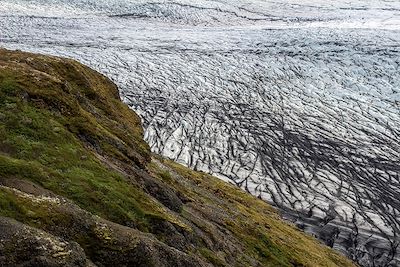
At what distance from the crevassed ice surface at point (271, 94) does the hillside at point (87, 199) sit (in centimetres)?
1662

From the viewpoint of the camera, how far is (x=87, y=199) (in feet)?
44.0

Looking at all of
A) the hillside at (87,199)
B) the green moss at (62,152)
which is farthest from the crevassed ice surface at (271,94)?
the green moss at (62,152)

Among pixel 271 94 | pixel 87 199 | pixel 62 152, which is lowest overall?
pixel 87 199

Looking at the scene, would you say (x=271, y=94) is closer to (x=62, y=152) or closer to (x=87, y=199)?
(x=62, y=152)

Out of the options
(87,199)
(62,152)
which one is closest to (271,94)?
(62,152)

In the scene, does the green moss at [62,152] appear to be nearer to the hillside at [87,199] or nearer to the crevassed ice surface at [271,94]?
the hillside at [87,199]

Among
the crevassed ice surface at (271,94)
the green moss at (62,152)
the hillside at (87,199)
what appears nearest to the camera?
the hillside at (87,199)

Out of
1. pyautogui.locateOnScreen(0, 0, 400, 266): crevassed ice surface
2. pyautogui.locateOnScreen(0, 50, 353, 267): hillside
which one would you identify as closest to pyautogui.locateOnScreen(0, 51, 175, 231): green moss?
pyautogui.locateOnScreen(0, 50, 353, 267): hillside

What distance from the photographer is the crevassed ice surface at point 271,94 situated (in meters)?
40.8

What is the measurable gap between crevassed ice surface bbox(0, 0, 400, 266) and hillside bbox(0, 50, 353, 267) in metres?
16.6

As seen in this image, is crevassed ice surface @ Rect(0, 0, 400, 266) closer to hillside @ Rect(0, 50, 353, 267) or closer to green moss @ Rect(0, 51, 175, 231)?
hillside @ Rect(0, 50, 353, 267)

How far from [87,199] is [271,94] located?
51931 millimetres

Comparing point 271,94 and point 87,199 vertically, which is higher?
point 271,94

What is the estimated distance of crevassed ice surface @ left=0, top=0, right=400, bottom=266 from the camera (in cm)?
4078
